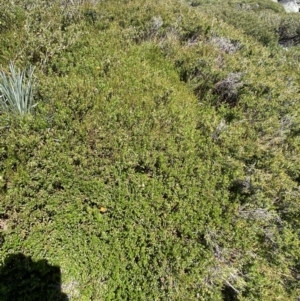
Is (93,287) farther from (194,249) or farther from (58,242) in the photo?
(194,249)

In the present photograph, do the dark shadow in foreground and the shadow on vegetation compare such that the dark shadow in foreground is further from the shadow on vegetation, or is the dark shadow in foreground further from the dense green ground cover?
the shadow on vegetation

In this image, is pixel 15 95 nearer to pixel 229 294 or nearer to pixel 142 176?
pixel 142 176

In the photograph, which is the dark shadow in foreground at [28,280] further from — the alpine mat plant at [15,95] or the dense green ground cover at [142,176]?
the alpine mat plant at [15,95]

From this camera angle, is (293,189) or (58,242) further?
(293,189)

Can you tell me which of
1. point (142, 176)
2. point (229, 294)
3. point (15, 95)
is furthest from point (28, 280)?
point (229, 294)

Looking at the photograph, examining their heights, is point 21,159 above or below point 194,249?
above

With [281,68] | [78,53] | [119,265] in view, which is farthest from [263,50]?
[119,265]

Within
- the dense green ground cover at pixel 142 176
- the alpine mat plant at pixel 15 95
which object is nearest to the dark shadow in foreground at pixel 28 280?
the dense green ground cover at pixel 142 176
